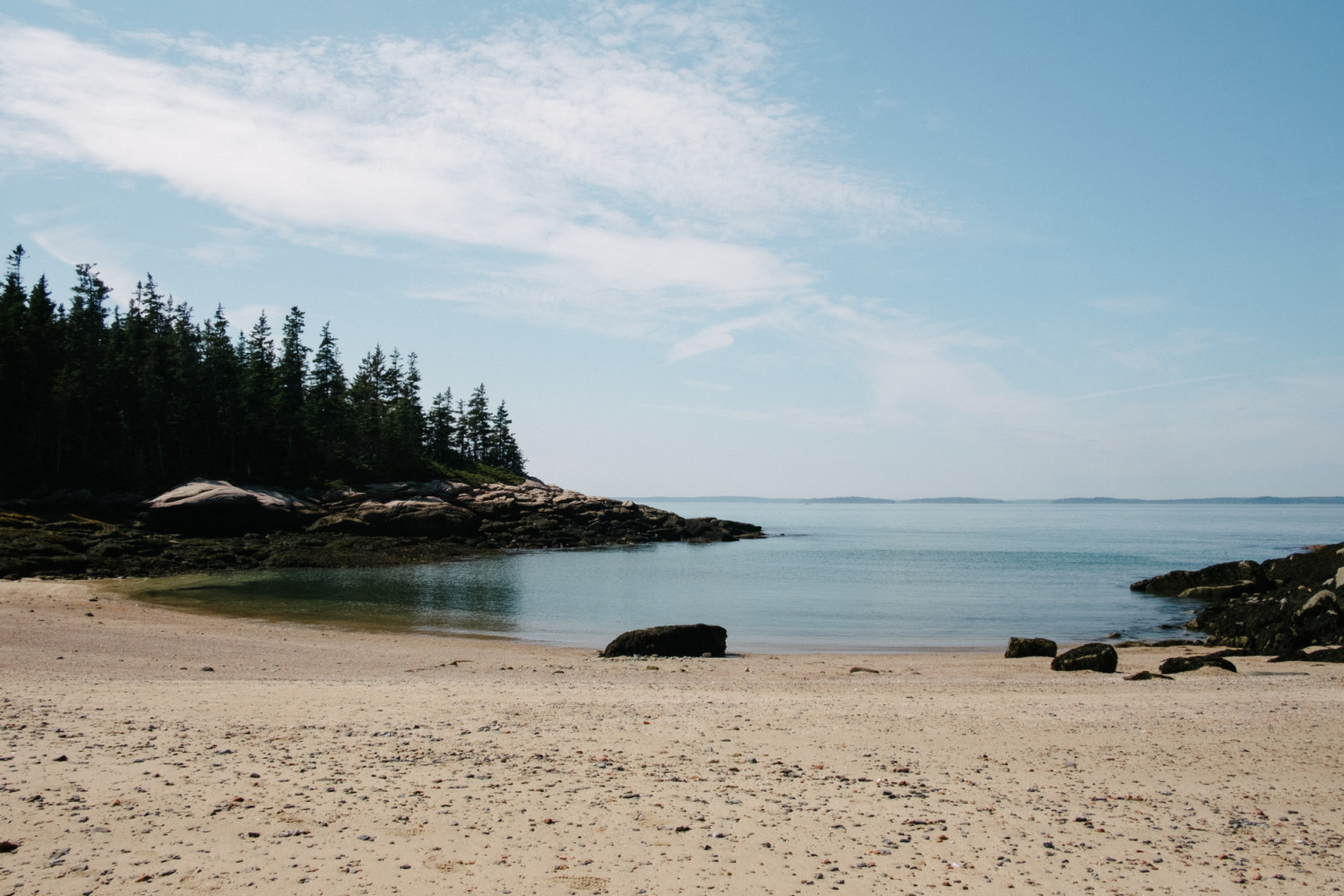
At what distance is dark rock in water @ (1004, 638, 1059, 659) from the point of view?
2452cm

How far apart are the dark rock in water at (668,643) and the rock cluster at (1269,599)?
17.4 meters

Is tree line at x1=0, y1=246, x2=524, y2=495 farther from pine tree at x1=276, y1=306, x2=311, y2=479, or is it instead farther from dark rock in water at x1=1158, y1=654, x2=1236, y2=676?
dark rock in water at x1=1158, y1=654, x2=1236, y2=676

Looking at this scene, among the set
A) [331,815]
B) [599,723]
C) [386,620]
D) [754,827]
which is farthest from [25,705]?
[386,620]

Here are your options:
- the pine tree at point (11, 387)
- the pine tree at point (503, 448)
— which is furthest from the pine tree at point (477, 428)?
the pine tree at point (11, 387)

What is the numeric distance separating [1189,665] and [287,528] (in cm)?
6293

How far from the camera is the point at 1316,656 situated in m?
21.7

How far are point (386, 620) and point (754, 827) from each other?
27.6m

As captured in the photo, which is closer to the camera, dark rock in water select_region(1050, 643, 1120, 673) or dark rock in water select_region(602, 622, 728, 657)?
dark rock in water select_region(1050, 643, 1120, 673)

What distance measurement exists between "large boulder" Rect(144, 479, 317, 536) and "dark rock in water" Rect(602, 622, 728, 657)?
48.8m

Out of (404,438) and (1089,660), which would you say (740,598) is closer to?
(1089,660)

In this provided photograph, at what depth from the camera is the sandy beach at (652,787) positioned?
21.1ft

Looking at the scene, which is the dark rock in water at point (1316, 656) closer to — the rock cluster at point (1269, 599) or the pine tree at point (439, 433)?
the rock cluster at point (1269, 599)

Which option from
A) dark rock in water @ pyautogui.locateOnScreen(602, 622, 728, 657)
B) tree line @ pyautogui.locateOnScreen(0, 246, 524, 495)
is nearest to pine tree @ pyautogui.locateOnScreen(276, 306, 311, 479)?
tree line @ pyautogui.locateOnScreen(0, 246, 524, 495)

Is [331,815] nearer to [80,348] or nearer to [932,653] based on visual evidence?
[932,653]
